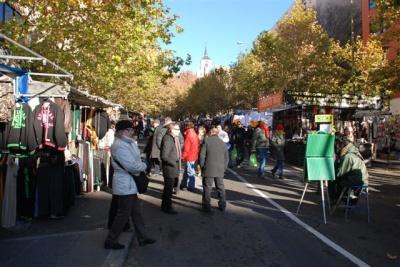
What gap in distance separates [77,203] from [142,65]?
9.20m

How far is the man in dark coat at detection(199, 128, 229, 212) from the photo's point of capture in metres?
9.66

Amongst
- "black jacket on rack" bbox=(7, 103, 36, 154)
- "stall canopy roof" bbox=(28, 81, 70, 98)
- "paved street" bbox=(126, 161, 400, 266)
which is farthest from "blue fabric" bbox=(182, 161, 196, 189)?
"black jacket on rack" bbox=(7, 103, 36, 154)

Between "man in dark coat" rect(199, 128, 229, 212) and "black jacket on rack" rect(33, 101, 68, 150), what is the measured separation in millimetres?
2715

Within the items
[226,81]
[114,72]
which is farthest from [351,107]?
[226,81]

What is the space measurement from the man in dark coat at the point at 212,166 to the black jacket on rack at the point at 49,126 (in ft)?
8.91

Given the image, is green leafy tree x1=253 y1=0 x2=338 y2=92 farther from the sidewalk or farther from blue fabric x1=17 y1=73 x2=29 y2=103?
blue fabric x1=17 y1=73 x2=29 y2=103

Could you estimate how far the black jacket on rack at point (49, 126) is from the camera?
8102 millimetres

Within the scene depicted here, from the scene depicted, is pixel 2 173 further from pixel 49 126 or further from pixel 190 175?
pixel 190 175

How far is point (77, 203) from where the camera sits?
33.1 ft

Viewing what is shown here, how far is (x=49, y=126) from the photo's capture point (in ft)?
26.8

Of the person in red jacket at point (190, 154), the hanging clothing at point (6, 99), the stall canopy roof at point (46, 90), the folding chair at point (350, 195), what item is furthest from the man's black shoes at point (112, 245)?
the person in red jacket at point (190, 154)

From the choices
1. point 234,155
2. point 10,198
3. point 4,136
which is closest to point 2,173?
point 10,198

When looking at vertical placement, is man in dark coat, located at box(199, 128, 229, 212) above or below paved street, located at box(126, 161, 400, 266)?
above

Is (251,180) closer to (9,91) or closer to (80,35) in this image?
(80,35)
